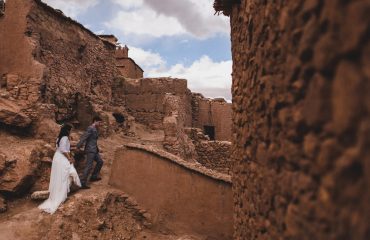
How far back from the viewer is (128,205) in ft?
22.4

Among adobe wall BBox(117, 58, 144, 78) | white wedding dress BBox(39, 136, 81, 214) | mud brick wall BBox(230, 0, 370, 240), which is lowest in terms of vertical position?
white wedding dress BBox(39, 136, 81, 214)

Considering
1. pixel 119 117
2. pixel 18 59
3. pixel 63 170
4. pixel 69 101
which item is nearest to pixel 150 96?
pixel 119 117

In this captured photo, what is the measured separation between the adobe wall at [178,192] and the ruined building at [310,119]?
335cm

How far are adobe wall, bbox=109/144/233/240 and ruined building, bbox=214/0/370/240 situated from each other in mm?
3346

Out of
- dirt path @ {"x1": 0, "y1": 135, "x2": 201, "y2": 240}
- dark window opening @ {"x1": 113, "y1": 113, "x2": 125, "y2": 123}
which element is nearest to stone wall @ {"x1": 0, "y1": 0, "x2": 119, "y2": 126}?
dark window opening @ {"x1": 113, "y1": 113, "x2": 125, "y2": 123}

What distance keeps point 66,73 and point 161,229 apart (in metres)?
8.61

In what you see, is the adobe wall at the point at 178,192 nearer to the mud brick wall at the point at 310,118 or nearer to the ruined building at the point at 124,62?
the mud brick wall at the point at 310,118

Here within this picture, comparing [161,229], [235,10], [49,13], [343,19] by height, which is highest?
[49,13]

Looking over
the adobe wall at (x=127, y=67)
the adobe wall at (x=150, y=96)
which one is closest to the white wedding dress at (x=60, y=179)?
the adobe wall at (x=150, y=96)

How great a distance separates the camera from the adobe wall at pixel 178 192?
6.16 m

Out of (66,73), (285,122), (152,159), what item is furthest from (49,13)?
(285,122)

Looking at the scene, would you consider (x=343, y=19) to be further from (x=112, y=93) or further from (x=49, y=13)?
(x=112, y=93)

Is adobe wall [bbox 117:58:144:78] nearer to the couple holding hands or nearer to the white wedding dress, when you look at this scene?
the couple holding hands

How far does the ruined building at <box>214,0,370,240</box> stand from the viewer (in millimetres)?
1120
